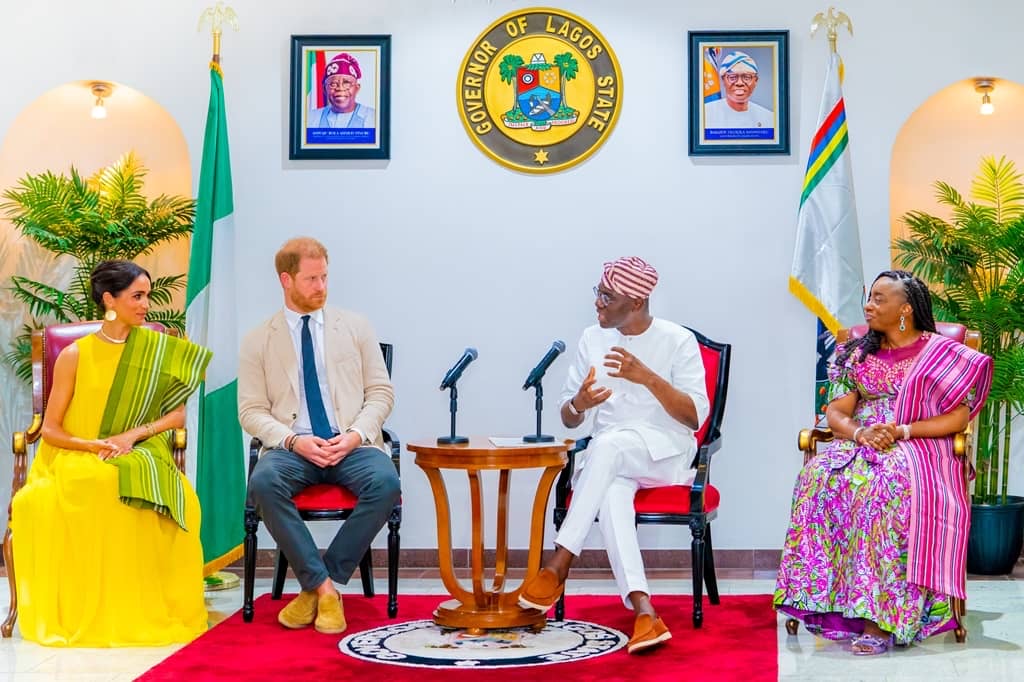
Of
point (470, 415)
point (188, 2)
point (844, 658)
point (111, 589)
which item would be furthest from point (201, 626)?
point (188, 2)

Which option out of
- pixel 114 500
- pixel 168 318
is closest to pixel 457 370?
pixel 114 500

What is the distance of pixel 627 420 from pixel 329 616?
1.39 metres

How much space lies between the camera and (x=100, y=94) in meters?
6.40

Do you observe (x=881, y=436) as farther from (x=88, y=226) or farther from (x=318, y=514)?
(x=88, y=226)

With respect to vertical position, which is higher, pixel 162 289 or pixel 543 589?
pixel 162 289

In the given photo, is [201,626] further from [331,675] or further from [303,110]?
[303,110]

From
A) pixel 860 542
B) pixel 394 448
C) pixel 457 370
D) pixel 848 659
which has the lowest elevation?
pixel 848 659

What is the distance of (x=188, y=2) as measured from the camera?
20.2 feet

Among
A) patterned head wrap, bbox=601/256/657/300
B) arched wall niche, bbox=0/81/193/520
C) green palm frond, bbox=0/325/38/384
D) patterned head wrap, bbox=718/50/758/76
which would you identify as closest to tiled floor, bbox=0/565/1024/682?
patterned head wrap, bbox=601/256/657/300

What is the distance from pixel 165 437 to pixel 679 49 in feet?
10.2

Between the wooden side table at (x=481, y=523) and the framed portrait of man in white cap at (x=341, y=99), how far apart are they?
6.73 ft

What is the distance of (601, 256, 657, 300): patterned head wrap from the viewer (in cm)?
476

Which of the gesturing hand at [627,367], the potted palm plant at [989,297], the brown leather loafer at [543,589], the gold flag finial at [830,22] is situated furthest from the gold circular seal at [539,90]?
the brown leather loafer at [543,589]

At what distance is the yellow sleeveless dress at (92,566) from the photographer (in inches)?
173
